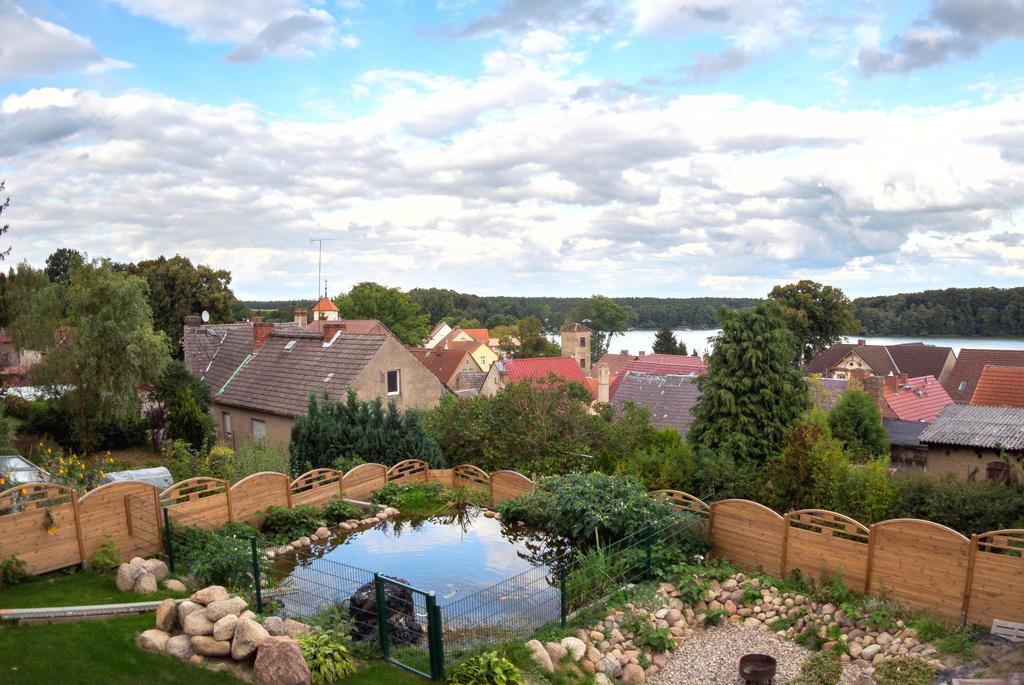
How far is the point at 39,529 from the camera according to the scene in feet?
39.4

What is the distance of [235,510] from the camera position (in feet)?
50.0

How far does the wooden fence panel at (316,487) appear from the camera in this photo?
1680 centimetres

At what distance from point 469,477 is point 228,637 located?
10.8 meters

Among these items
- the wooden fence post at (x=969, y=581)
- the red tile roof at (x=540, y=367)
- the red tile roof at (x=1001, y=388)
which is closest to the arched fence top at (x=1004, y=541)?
the wooden fence post at (x=969, y=581)

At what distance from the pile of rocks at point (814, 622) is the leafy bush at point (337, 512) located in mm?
8344

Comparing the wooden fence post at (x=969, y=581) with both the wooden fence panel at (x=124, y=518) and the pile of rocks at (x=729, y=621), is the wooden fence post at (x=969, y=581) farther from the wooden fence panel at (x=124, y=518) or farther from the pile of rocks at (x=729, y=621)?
the wooden fence panel at (x=124, y=518)

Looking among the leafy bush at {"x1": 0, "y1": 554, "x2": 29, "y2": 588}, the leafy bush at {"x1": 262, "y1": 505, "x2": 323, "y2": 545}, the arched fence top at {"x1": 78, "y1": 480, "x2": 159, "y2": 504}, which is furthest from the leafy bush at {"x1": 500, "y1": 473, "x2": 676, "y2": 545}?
the leafy bush at {"x1": 0, "y1": 554, "x2": 29, "y2": 588}

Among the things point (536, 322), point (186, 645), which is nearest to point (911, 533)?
point (186, 645)

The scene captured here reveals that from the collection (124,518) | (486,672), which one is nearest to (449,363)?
(124,518)

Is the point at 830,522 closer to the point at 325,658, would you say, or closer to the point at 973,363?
the point at 325,658

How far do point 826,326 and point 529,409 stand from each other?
51.6 metres

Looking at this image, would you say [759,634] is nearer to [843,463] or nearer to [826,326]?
[843,463]

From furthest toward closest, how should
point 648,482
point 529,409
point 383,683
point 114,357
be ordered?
point 114,357 → point 529,409 → point 648,482 → point 383,683

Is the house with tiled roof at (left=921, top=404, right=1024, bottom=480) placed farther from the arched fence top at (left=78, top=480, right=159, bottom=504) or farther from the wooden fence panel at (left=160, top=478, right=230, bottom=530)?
the arched fence top at (left=78, top=480, right=159, bottom=504)
